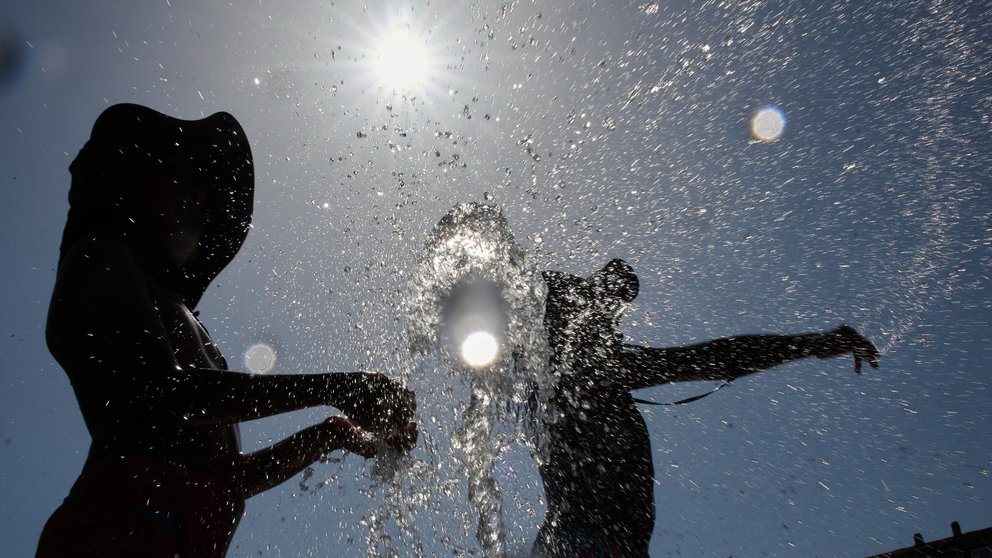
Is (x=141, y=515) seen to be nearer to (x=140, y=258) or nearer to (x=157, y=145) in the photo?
(x=140, y=258)

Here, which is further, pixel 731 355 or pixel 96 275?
pixel 731 355

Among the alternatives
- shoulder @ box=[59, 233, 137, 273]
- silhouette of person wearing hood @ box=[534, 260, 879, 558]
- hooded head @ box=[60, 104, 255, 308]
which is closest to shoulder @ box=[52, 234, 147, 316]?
shoulder @ box=[59, 233, 137, 273]

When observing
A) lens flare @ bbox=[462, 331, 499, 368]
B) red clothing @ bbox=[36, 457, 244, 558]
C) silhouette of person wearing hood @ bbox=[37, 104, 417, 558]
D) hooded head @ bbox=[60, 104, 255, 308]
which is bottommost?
red clothing @ bbox=[36, 457, 244, 558]

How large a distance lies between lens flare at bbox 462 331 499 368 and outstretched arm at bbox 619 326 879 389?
88cm

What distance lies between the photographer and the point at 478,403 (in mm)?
3154

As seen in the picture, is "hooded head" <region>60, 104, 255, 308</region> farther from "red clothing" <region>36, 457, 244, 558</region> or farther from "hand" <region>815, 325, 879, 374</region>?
"hand" <region>815, 325, 879, 374</region>

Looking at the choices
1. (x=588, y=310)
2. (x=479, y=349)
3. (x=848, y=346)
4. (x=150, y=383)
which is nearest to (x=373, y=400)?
(x=150, y=383)

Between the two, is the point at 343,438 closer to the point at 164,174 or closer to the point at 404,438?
the point at 404,438

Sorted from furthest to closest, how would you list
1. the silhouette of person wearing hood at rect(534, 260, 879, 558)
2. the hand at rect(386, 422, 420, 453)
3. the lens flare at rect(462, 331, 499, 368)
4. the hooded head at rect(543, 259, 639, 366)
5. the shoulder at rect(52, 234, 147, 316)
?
the lens flare at rect(462, 331, 499, 368) < the hooded head at rect(543, 259, 639, 366) < the silhouette of person wearing hood at rect(534, 260, 879, 558) < the hand at rect(386, 422, 420, 453) < the shoulder at rect(52, 234, 147, 316)

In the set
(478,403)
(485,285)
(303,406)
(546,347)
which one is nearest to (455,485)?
(478,403)

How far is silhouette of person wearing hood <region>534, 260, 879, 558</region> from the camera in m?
2.36

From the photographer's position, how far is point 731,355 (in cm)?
270

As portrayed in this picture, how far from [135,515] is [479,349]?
250 cm

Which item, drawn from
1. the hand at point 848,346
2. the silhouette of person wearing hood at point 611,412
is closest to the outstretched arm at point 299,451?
the silhouette of person wearing hood at point 611,412
